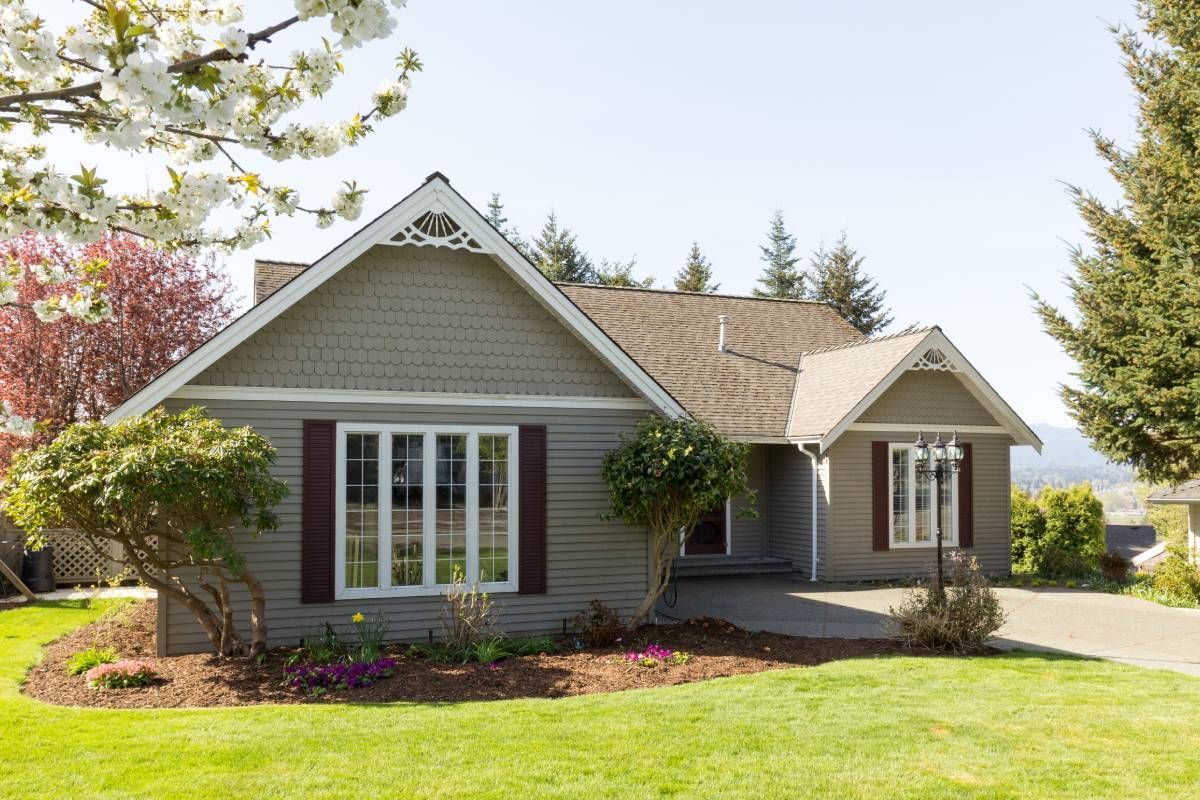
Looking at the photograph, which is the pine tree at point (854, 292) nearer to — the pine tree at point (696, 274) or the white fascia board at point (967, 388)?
the pine tree at point (696, 274)

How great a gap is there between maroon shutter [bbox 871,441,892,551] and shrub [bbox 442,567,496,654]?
8664 millimetres

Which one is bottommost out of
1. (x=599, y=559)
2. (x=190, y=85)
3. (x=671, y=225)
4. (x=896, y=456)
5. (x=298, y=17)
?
(x=599, y=559)

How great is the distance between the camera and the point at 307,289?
9.95 meters

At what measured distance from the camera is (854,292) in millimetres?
45500

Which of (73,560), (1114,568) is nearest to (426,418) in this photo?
(73,560)

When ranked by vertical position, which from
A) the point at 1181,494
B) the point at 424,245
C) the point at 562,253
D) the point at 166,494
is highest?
the point at 562,253

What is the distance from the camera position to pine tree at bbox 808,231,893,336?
45.3m

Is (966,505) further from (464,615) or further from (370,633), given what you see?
(370,633)

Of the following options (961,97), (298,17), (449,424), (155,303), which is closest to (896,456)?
(961,97)

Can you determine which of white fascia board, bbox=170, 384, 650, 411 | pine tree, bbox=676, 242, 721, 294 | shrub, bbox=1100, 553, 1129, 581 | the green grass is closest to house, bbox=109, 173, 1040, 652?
white fascia board, bbox=170, 384, 650, 411

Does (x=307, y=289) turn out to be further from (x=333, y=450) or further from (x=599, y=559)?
(x=599, y=559)

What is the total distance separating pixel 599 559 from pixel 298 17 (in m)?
8.73

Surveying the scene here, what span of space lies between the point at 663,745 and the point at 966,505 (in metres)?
12.7

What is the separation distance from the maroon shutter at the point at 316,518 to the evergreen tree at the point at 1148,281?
14667 mm
